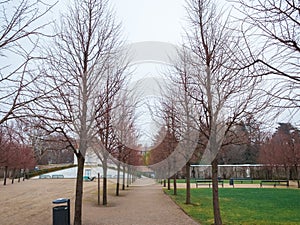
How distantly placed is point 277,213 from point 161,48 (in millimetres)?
8966

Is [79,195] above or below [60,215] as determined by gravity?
above

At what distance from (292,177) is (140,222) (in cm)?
4306

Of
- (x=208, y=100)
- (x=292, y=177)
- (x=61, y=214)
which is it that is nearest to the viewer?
(x=208, y=100)

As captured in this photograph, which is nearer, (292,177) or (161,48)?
(161,48)

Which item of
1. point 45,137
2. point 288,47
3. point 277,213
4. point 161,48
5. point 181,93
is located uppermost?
point 161,48

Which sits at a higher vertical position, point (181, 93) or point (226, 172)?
point (181, 93)

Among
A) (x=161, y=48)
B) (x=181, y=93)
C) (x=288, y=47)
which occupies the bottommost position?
(x=288, y=47)

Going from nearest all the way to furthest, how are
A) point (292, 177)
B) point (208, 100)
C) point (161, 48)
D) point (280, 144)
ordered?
point (208, 100)
point (161, 48)
point (280, 144)
point (292, 177)

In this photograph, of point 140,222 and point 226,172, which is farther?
point 226,172

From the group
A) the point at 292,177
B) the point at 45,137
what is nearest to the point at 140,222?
the point at 45,137

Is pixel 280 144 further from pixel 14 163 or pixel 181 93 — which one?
pixel 14 163

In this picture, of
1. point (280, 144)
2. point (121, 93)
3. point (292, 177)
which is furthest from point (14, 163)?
point (292, 177)

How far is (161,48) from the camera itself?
13430mm

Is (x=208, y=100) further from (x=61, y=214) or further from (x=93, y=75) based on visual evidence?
(x=61, y=214)
